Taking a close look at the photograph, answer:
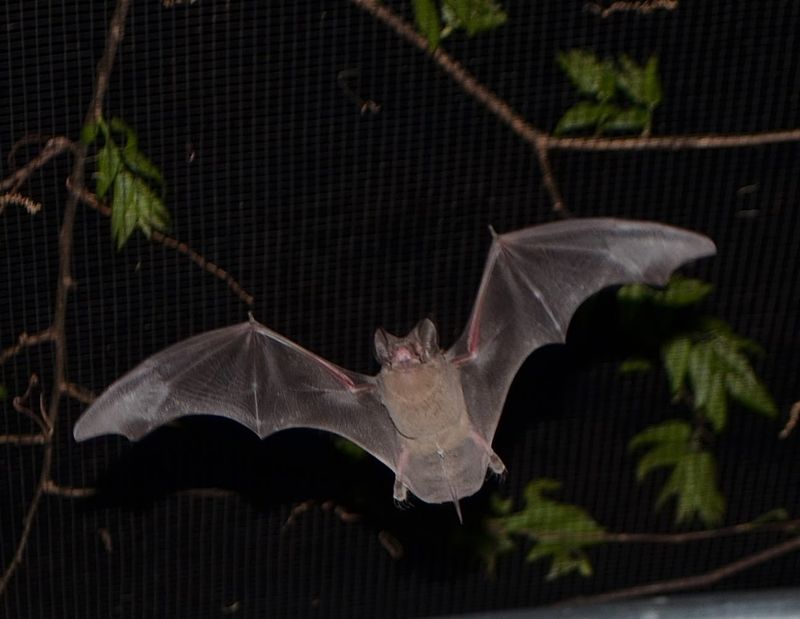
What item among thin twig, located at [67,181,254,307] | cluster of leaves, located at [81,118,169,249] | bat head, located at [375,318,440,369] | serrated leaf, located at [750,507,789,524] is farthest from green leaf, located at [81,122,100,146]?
serrated leaf, located at [750,507,789,524]

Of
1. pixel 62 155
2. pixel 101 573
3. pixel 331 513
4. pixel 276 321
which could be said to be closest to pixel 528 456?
pixel 331 513

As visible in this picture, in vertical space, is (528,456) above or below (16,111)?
below

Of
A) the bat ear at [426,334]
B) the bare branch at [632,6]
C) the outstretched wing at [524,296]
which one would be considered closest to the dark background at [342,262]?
the bare branch at [632,6]

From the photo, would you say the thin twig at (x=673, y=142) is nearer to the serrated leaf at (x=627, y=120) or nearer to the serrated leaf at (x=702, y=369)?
the serrated leaf at (x=627, y=120)

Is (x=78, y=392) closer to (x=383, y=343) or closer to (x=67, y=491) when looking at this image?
(x=67, y=491)

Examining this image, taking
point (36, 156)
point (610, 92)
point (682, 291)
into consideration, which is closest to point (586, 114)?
point (610, 92)

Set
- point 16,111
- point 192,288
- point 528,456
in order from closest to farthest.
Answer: point 16,111 → point 192,288 → point 528,456

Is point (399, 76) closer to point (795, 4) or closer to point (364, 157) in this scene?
point (364, 157)
